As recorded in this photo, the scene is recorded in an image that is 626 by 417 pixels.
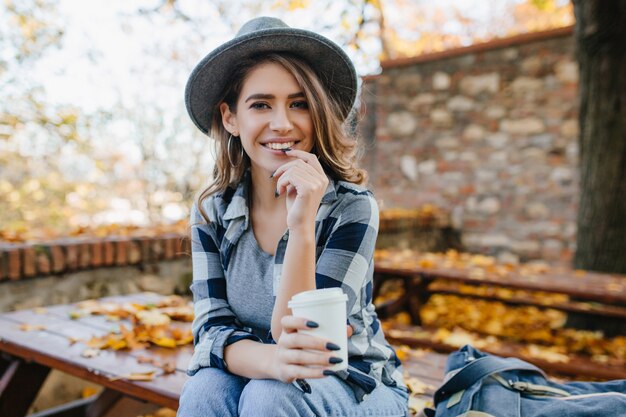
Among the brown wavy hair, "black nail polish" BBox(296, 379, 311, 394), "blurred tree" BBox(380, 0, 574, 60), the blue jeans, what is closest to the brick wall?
the brown wavy hair

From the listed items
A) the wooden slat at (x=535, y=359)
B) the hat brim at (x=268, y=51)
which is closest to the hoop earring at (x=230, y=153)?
the hat brim at (x=268, y=51)

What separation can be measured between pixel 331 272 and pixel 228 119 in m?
0.65

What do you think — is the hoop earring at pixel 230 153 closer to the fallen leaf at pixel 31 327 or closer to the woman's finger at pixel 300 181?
the woman's finger at pixel 300 181

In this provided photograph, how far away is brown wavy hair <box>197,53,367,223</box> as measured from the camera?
1.57m

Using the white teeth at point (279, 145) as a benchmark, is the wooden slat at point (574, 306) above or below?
below

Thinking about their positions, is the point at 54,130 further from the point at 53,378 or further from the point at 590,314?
the point at 590,314

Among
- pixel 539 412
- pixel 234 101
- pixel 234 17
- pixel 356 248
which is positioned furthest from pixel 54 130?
pixel 539 412

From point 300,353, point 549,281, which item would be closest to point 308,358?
point 300,353

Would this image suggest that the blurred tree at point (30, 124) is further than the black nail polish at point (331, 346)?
Yes

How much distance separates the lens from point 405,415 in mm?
1422

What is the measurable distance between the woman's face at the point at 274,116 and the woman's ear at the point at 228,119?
149 mm

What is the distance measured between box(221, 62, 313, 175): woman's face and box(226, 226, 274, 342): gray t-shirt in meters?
0.26

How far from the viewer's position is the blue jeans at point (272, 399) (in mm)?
1241

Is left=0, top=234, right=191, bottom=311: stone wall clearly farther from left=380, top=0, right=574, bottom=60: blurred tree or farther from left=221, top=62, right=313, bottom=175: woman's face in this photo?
left=380, top=0, right=574, bottom=60: blurred tree
